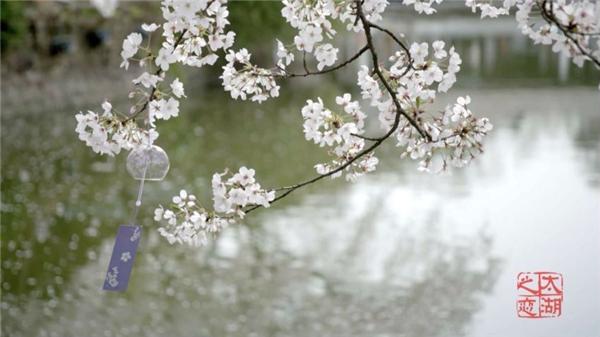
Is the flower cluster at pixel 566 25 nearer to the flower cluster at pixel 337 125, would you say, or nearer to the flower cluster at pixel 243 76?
the flower cluster at pixel 337 125

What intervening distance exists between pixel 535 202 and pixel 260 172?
7.50 ft

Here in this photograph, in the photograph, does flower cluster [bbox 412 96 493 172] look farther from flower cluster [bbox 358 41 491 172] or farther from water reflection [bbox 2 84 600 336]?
water reflection [bbox 2 84 600 336]


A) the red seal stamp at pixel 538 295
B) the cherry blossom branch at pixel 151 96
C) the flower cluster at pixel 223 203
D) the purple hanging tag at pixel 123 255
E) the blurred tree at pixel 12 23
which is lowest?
the purple hanging tag at pixel 123 255

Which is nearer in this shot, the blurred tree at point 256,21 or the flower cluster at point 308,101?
the flower cluster at point 308,101

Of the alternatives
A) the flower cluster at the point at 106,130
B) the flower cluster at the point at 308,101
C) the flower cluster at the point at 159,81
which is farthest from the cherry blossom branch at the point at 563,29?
the flower cluster at the point at 106,130

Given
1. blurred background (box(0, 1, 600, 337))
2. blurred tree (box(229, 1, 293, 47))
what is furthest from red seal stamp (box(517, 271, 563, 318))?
blurred tree (box(229, 1, 293, 47))

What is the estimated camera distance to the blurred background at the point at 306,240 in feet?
12.9

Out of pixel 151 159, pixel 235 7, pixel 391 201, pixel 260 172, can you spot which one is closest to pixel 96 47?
pixel 235 7

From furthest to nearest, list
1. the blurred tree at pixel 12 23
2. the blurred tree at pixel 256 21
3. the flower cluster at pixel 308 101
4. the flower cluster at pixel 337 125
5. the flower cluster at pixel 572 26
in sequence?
the blurred tree at pixel 256 21
the blurred tree at pixel 12 23
the flower cluster at pixel 337 125
the flower cluster at pixel 308 101
the flower cluster at pixel 572 26

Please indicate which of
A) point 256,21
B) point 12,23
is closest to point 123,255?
point 12,23

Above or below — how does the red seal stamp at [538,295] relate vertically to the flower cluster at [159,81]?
above

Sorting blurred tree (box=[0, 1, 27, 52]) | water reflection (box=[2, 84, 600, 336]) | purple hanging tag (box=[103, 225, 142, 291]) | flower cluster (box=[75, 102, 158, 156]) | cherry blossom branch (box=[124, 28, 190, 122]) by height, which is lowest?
Answer: purple hanging tag (box=[103, 225, 142, 291])

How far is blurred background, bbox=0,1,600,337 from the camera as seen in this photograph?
3924mm

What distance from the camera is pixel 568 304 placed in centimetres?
395
